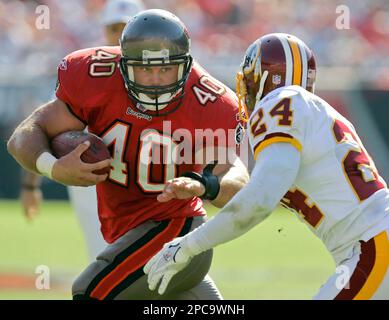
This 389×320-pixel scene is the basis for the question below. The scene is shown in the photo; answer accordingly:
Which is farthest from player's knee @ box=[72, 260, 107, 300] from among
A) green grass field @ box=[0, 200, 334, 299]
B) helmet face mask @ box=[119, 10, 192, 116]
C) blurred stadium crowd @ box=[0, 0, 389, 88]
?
blurred stadium crowd @ box=[0, 0, 389, 88]

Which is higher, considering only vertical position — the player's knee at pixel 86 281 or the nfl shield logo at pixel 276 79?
the nfl shield logo at pixel 276 79

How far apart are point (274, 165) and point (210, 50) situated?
9.68 metres

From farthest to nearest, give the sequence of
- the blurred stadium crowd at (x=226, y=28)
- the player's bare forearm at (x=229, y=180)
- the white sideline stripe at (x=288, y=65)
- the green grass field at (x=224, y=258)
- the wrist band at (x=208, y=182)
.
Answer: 1. the blurred stadium crowd at (x=226, y=28)
2. the green grass field at (x=224, y=258)
3. the player's bare forearm at (x=229, y=180)
4. the wrist band at (x=208, y=182)
5. the white sideline stripe at (x=288, y=65)

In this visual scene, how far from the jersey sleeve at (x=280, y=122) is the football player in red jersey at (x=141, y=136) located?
22.4 inches

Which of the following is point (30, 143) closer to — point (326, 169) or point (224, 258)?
point (326, 169)

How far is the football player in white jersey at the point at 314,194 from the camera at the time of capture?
2.91 meters

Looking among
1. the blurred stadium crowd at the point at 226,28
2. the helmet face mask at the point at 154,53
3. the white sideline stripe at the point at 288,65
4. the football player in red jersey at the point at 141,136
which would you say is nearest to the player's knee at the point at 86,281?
the football player in red jersey at the point at 141,136

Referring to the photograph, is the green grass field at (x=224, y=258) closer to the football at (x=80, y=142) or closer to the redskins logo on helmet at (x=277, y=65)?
the football at (x=80, y=142)

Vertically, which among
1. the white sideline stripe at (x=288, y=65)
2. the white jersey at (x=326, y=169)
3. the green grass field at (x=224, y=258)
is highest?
the white sideline stripe at (x=288, y=65)

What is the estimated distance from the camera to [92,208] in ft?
16.8

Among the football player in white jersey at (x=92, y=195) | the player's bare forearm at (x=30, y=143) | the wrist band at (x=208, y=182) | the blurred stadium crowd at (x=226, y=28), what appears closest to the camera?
the wrist band at (x=208, y=182)

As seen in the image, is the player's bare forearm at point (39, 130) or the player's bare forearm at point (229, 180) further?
the player's bare forearm at point (39, 130)

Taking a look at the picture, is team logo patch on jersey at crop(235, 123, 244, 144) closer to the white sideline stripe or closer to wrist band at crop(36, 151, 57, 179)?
the white sideline stripe

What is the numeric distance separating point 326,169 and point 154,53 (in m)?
1.00
